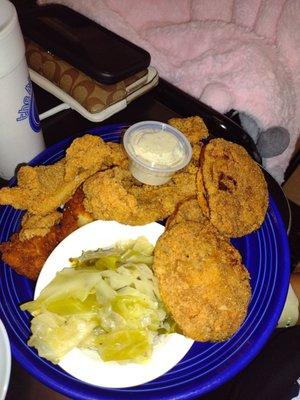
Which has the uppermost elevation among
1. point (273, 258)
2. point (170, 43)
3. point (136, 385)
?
point (170, 43)

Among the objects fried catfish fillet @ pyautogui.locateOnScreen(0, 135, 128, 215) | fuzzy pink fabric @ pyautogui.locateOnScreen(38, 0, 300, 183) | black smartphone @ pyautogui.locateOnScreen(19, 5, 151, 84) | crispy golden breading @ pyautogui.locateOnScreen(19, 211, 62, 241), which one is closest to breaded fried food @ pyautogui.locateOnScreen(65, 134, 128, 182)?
fried catfish fillet @ pyautogui.locateOnScreen(0, 135, 128, 215)

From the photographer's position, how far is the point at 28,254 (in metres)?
1.16

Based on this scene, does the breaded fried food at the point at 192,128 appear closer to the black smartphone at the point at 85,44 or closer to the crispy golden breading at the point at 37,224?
the black smartphone at the point at 85,44

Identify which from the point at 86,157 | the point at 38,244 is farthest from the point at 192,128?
the point at 38,244

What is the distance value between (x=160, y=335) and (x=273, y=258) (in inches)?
16.6

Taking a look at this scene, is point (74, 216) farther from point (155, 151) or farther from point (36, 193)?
point (155, 151)

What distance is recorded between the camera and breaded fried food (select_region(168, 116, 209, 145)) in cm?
129

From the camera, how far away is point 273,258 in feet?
4.15

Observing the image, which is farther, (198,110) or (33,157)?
(198,110)

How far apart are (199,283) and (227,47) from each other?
3.30ft

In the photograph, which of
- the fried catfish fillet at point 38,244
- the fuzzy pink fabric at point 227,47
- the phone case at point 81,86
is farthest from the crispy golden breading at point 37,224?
the fuzzy pink fabric at point 227,47

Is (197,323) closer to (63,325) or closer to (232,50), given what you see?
(63,325)

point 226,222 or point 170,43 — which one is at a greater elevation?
point 170,43

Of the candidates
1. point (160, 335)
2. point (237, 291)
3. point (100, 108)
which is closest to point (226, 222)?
point (237, 291)
